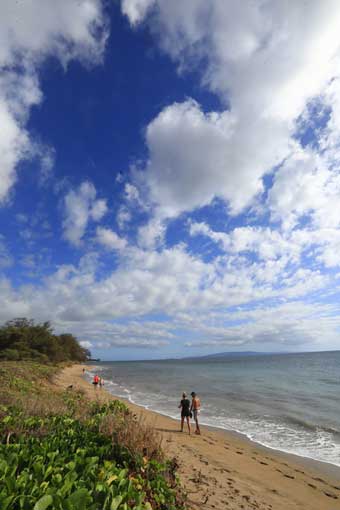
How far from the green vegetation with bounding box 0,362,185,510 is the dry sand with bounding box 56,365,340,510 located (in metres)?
0.86

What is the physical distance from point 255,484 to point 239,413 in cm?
1254

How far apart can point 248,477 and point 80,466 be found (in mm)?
5874

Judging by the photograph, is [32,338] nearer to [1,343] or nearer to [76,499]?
[1,343]

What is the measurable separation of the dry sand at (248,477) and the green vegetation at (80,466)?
0.86 metres

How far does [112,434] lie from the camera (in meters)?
5.53

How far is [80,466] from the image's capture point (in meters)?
4.39

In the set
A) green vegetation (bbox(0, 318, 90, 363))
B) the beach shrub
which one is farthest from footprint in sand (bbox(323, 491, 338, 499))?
green vegetation (bbox(0, 318, 90, 363))

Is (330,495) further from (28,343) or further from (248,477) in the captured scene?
(28,343)

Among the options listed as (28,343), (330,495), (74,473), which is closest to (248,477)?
(330,495)

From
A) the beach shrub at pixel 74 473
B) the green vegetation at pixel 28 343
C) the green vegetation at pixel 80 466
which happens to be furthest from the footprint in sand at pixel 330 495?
the green vegetation at pixel 28 343

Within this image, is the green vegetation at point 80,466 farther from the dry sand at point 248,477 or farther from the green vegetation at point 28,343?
the green vegetation at point 28,343

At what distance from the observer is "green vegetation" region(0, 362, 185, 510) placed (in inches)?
132

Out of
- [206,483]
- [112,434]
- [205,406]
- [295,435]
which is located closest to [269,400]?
[205,406]

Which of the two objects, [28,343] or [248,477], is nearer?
[248,477]
